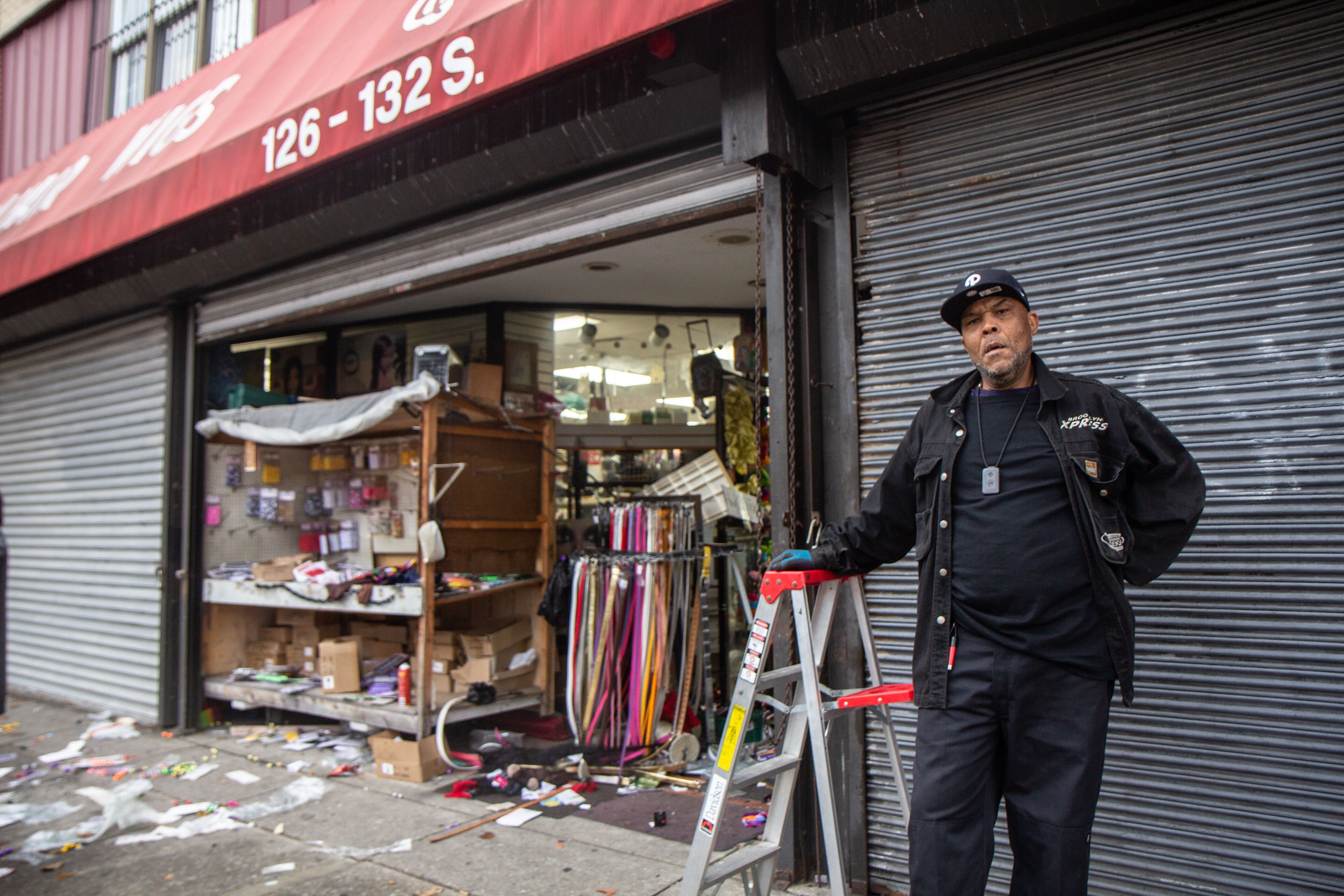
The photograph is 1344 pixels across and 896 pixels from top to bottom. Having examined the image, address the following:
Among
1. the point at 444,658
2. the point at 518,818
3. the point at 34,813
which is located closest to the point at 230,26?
the point at 444,658

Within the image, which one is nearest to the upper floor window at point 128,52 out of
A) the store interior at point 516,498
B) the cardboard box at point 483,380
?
the store interior at point 516,498

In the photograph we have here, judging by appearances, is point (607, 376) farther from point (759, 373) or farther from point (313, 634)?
point (759, 373)

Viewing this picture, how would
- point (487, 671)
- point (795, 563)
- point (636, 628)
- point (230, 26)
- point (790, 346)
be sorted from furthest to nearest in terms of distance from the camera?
point (230, 26)
point (487, 671)
point (636, 628)
point (790, 346)
point (795, 563)

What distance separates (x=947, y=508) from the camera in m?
2.63

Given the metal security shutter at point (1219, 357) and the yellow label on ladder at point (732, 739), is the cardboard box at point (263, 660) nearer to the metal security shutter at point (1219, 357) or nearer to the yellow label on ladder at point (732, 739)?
the yellow label on ladder at point (732, 739)

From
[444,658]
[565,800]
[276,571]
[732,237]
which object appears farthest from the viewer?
[276,571]

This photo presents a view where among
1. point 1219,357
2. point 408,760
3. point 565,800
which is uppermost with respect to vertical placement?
point 1219,357

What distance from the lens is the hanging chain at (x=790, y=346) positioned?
3.86 m

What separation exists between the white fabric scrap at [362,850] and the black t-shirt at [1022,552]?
10.7 feet

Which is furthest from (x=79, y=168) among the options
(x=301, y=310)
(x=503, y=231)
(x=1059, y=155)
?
(x=1059, y=155)

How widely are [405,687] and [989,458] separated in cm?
479

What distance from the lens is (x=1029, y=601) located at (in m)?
2.44

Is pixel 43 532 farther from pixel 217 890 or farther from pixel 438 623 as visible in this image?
pixel 217 890

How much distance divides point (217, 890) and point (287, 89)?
4.77 meters
